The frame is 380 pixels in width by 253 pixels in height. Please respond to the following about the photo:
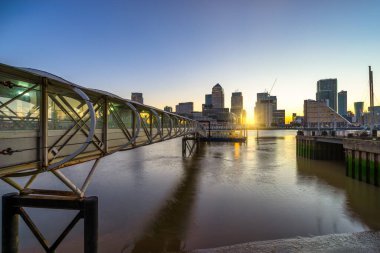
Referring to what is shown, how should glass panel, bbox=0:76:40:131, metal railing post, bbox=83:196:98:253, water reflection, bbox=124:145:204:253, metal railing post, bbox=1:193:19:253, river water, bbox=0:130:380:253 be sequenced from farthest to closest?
1. river water, bbox=0:130:380:253
2. water reflection, bbox=124:145:204:253
3. metal railing post, bbox=1:193:19:253
4. metal railing post, bbox=83:196:98:253
5. glass panel, bbox=0:76:40:131

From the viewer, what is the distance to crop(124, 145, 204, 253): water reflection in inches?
431

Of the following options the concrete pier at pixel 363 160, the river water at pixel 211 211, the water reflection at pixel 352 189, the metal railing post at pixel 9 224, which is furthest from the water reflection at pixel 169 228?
the concrete pier at pixel 363 160

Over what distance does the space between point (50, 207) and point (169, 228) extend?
7.30 metres

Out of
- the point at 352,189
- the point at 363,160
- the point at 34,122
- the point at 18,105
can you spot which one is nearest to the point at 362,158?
the point at 363,160

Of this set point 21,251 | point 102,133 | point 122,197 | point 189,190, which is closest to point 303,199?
point 189,190

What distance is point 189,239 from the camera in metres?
11.7

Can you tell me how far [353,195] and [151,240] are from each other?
17984 millimetres

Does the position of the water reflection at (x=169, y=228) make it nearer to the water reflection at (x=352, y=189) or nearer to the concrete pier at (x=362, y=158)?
the water reflection at (x=352, y=189)

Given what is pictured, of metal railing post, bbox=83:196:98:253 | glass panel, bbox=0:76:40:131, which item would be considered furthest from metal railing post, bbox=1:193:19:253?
glass panel, bbox=0:76:40:131

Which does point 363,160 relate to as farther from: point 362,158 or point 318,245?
point 318,245

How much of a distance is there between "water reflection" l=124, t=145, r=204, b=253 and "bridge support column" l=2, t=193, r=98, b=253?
13.0 feet

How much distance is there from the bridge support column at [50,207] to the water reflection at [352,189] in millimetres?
15009

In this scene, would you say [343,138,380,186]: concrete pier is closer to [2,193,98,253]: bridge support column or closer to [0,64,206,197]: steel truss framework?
[2,193,98,253]: bridge support column

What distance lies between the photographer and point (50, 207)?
7688 millimetres
